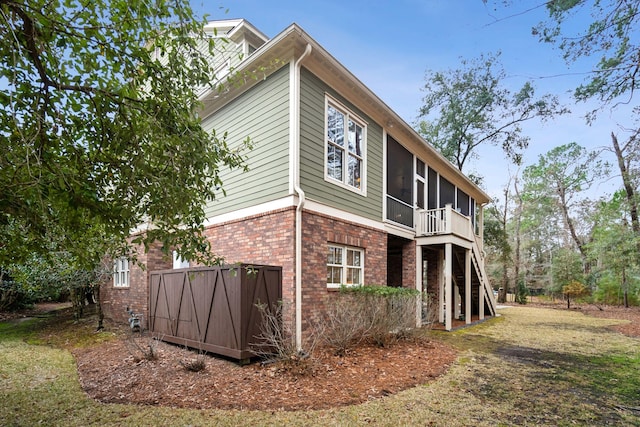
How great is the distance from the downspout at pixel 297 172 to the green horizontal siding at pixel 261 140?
196mm

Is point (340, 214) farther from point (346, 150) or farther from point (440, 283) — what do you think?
point (440, 283)

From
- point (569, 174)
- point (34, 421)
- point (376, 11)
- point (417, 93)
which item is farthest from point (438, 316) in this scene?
point (569, 174)

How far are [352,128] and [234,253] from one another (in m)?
4.24

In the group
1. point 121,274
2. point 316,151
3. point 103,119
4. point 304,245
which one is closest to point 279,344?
point 304,245

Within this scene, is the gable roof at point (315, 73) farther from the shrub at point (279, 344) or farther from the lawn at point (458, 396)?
the lawn at point (458, 396)

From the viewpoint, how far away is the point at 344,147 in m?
8.41

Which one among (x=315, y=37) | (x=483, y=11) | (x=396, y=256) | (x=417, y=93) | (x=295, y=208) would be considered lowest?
(x=396, y=256)

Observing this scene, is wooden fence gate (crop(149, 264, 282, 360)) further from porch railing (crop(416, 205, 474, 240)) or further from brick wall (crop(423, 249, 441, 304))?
brick wall (crop(423, 249, 441, 304))

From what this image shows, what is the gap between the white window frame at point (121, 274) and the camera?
11720 millimetres

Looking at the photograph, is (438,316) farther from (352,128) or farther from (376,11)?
(376,11)

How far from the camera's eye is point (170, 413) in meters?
4.11

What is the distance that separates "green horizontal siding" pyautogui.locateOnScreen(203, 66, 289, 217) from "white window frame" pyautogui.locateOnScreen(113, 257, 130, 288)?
4892 mm

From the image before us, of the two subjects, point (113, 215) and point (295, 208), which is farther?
point (295, 208)

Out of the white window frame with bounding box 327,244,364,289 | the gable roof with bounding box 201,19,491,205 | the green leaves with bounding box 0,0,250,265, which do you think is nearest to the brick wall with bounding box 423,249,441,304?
the gable roof with bounding box 201,19,491,205
